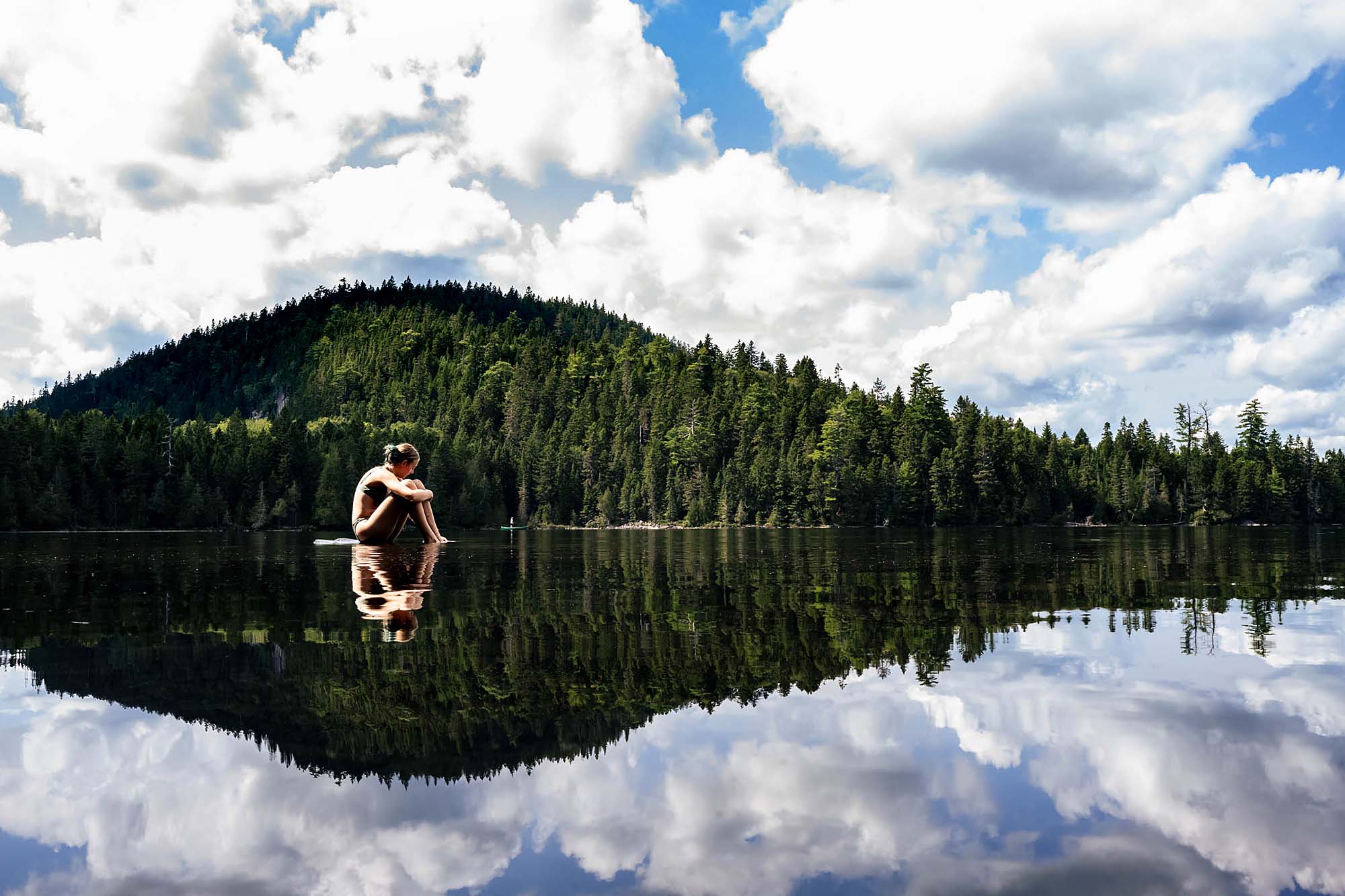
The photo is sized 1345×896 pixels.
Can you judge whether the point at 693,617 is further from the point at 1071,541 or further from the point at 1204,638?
the point at 1071,541

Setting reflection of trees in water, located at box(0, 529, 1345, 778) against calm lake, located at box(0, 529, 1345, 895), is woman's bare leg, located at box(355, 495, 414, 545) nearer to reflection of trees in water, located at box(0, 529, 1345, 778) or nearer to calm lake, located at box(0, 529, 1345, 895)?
reflection of trees in water, located at box(0, 529, 1345, 778)

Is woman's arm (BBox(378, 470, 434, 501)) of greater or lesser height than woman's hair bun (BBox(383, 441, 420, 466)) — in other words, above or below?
below

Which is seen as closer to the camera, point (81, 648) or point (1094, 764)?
point (1094, 764)

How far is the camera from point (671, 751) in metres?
9.87

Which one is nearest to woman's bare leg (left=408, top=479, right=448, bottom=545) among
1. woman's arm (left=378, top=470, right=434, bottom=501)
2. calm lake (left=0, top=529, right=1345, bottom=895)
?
woman's arm (left=378, top=470, right=434, bottom=501)

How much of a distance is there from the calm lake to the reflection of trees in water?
0.30 feet

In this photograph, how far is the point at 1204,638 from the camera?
1691 centimetres

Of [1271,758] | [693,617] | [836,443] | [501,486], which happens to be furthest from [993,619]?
[501,486]

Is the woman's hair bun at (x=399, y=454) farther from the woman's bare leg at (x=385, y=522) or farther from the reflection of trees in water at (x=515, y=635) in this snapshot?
the reflection of trees in water at (x=515, y=635)

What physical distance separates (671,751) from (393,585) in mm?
19111

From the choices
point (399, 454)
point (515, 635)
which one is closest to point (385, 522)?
point (399, 454)

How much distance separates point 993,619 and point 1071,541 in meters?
56.1

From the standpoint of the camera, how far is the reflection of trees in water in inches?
426

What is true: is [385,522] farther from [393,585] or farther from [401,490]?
[393,585]
